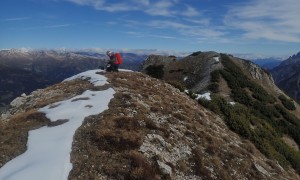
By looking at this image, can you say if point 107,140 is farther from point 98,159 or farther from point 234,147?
point 234,147

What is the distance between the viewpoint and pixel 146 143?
22906 mm

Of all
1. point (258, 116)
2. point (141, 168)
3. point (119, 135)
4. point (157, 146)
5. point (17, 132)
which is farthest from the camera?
point (258, 116)

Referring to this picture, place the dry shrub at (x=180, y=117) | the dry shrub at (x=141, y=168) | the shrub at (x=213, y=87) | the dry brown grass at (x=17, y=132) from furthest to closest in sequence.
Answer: the shrub at (x=213, y=87), the dry shrub at (x=180, y=117), the dry brown grass at (x=17, y=132), the dry shrub at (x=141, y=168)

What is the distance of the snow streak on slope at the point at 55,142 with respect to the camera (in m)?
18.5

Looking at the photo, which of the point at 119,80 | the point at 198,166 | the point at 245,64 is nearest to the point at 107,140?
the point at 198,166

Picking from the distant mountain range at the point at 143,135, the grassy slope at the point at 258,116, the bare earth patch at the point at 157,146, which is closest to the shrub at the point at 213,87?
the grassy slope at the point at 258,116

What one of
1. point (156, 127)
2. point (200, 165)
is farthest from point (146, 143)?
point (200, 165)

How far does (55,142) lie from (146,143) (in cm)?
562

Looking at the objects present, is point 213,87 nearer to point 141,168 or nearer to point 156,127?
point 156,127

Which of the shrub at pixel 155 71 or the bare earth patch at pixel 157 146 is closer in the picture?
the bare earth patch at pixel 157 146

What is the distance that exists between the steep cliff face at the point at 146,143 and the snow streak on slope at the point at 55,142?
518 millimetres

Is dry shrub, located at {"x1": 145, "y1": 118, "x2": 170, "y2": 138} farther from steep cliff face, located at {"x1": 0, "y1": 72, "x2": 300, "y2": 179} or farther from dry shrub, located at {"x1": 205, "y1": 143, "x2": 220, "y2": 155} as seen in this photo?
dry shrub, located at {"x1": 205, "y1": 143, "x2": 220, "y2": 155}

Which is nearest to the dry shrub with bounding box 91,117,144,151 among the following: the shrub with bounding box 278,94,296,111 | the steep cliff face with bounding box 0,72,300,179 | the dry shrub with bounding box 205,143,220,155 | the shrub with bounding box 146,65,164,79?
the steep cliff face with bounding box 0,72,300,179

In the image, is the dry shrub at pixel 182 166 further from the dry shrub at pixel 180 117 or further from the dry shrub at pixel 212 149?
the dry shrub at pixel 180 117
